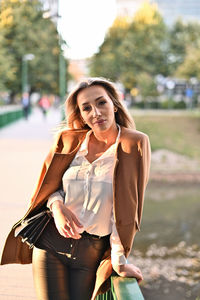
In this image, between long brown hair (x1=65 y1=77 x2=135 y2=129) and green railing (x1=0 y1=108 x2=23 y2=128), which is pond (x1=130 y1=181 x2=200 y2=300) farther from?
green railing (x1=0 y1=108 x2=23 y2=128)

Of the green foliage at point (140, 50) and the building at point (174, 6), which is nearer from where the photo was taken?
the green foliage at point (140, 50)

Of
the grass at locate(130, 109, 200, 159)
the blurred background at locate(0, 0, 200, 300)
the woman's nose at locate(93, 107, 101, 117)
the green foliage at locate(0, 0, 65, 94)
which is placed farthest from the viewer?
the grass at locate(130, 109, 200, 159)

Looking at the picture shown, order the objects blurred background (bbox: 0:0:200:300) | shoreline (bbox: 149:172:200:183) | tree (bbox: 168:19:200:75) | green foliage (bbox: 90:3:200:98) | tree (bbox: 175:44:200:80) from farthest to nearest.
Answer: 1. tree (bbox: 168:19:200:75)
2. green foliage (bbox: 90:3:200:98)
3. tree (bbox: 175:44:200:80)
4. shoreline (bbox: 149:172:200:183)
5. blurred background (bbox: 0:0:200:300)

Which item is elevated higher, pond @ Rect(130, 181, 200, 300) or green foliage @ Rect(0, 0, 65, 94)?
green foliage @ Rect(0, 0, 65, 94)

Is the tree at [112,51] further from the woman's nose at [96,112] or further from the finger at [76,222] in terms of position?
the finger at [76,222]

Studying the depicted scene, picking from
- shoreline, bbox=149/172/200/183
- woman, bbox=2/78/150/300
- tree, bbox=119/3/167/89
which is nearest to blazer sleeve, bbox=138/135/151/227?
woman, bbox=2/78/150/300

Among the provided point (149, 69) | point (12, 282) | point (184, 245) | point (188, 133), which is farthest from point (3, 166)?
point (149, 69)

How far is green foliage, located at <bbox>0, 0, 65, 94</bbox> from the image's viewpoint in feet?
73.6

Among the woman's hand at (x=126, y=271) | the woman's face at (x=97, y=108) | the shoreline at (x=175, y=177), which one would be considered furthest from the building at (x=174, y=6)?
the woman's hand at (x=126, y=271)

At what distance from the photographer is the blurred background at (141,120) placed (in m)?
11.3

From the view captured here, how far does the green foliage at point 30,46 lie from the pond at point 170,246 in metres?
9.01

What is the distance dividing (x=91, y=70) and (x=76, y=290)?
2045 inches

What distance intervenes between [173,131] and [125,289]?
31856mm

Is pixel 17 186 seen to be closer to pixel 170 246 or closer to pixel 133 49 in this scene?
pixel 170 246
